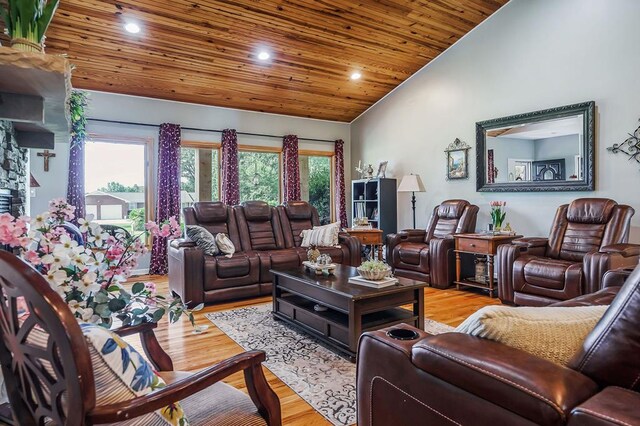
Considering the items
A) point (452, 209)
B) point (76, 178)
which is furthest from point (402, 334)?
point (76, 178)

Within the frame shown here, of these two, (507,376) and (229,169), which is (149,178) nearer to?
(229,169)

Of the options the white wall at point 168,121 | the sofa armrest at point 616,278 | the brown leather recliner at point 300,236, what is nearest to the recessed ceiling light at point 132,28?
the white wall at point 168,121

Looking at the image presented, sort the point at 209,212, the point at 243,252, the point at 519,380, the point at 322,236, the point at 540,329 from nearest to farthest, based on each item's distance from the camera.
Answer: the point at 519,380 < the point at 540,329 < the point at 243,252 < the point at 209,212 < the point at 322,236

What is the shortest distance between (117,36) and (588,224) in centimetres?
537

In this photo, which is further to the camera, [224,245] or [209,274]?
[224,245]

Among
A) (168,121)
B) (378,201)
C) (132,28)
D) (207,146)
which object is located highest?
(132,28)

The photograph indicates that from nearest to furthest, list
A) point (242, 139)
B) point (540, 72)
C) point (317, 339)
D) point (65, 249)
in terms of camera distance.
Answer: point (65, 249), point (317, 339), point (540, 72), point (242, 139)

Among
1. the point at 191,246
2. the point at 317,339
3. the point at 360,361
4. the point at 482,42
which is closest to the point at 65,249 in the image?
the point at 360,361

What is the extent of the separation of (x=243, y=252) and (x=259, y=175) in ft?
8.30

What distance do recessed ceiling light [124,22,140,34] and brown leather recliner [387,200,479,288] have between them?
3.94 meters

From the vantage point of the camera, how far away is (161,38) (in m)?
4.58

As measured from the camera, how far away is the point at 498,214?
4898mm

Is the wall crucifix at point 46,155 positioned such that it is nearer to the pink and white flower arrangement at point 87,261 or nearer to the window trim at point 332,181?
the window trim at point 332,181

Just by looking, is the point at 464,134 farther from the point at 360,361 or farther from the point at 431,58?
the point at 360,361
